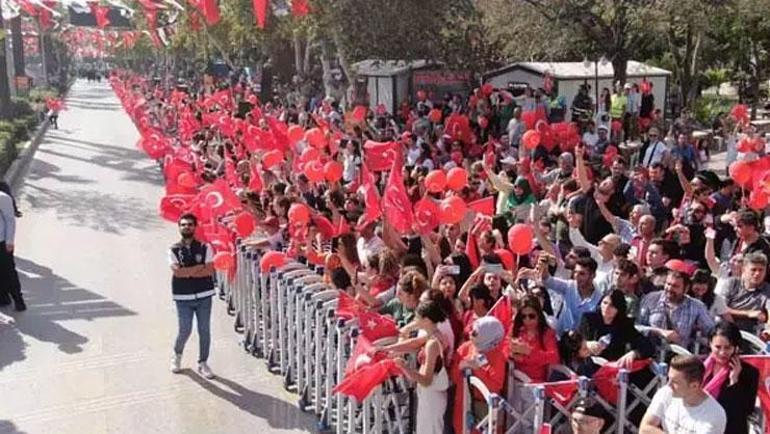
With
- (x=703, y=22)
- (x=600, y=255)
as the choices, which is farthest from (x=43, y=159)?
(x=600, y=255)

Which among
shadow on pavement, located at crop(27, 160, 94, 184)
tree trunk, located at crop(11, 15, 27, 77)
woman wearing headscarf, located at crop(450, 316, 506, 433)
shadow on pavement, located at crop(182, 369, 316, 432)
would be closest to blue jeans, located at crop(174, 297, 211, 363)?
shadow on pavement, located at crop(182, 369, 316, 432)

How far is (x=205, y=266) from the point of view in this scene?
837 centimetres

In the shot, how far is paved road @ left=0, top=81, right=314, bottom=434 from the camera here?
7762 millimetres

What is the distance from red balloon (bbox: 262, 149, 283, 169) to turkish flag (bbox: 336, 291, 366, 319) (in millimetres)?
6053

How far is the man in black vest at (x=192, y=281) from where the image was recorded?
828 centimetres

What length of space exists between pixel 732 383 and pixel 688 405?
46 cm

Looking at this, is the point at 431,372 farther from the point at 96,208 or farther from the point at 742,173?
the point at 96,208

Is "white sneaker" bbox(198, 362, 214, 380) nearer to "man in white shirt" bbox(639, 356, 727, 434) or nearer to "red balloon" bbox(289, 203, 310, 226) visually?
"red balloon" bbox(289, 203, 310, 226)

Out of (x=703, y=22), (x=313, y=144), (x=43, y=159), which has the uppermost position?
(x=703, y=22)

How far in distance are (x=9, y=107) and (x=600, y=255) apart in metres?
26.6

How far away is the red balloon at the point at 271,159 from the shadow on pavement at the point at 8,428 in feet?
19.2

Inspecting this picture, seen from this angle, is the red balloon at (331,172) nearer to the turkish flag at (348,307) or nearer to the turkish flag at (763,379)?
the turkish flag at (348,307)

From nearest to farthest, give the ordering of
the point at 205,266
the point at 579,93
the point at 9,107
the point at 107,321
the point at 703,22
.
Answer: the point at 205,266 < the point at 107,321 < the point at 703,22 < the point at 579,93 < the point at 9,107

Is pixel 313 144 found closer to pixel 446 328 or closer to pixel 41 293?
pixel 41 293
